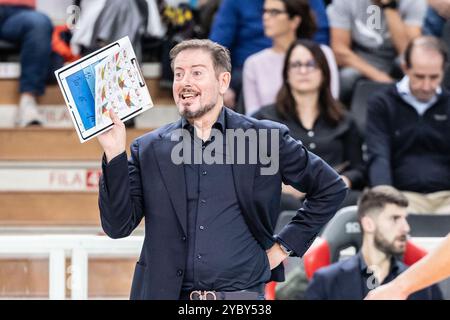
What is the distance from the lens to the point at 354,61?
6688mm

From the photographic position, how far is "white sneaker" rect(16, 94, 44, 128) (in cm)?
669

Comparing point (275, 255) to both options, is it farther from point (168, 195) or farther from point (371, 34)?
point (371, 34)

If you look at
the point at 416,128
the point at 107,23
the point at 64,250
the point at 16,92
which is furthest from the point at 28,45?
the point at 64,250

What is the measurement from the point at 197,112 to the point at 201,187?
216mm

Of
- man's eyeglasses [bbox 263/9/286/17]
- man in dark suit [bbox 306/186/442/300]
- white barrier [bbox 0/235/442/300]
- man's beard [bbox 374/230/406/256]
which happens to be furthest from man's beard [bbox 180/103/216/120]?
man's eyeglasses [bbox 263/9/286/17]

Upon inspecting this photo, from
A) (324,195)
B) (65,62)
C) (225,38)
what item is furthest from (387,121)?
(324,195)

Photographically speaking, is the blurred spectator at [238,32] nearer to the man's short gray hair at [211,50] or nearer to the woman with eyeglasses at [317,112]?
the woman with eyeglasses at [317,112]

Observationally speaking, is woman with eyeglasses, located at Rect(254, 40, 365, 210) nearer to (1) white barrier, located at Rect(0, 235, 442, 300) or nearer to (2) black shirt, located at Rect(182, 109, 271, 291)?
(1) white barrier, located at Rect(0, 235, 442, 300)

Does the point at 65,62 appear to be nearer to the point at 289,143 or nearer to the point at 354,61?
the point at 354,61

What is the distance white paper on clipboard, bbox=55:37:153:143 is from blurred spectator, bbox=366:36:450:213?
2.53 metres

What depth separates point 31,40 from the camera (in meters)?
6.64

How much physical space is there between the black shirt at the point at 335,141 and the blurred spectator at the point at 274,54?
0.33 meters
